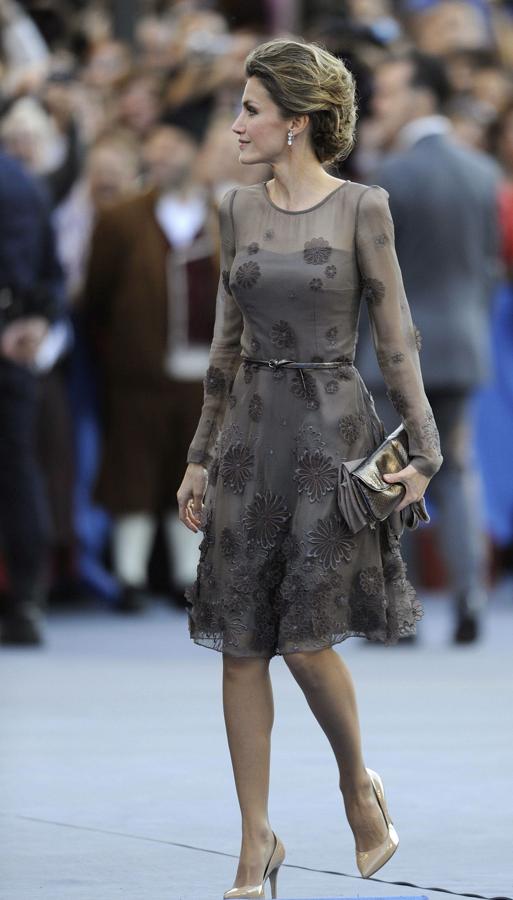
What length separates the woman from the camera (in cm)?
420

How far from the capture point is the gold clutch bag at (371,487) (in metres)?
4.17

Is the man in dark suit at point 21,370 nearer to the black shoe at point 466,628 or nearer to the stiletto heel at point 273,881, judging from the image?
the black shoe at point 466,628

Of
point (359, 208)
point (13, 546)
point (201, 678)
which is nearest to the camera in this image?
point (359, 208)

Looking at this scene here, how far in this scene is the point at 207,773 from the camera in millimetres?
5750

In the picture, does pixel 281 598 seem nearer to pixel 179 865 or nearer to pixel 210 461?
pixel 210 461

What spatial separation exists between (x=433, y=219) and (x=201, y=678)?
2075 mm

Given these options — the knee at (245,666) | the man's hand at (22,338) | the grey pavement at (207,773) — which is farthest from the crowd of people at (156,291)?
the knee at (245,666)

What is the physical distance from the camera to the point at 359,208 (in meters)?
4.21

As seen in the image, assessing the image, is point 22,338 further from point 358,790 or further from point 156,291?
point 358,790

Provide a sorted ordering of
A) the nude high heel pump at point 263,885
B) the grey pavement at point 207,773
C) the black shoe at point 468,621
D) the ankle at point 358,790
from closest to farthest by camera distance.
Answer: the nude high heel pump at point 263,885, the ankle at point 358,790, the grey pavement at point 207,773, the black shoe at point 468,621

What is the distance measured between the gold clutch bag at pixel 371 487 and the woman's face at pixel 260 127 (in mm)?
639

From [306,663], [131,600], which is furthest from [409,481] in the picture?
[131,600]

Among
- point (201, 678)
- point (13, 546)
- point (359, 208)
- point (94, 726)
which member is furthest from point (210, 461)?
point (13, 546)

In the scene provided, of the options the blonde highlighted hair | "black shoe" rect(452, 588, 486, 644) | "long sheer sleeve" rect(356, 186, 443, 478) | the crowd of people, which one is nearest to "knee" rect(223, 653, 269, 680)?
"long sheer sleeve" rect(356, 186, 443, 478)
